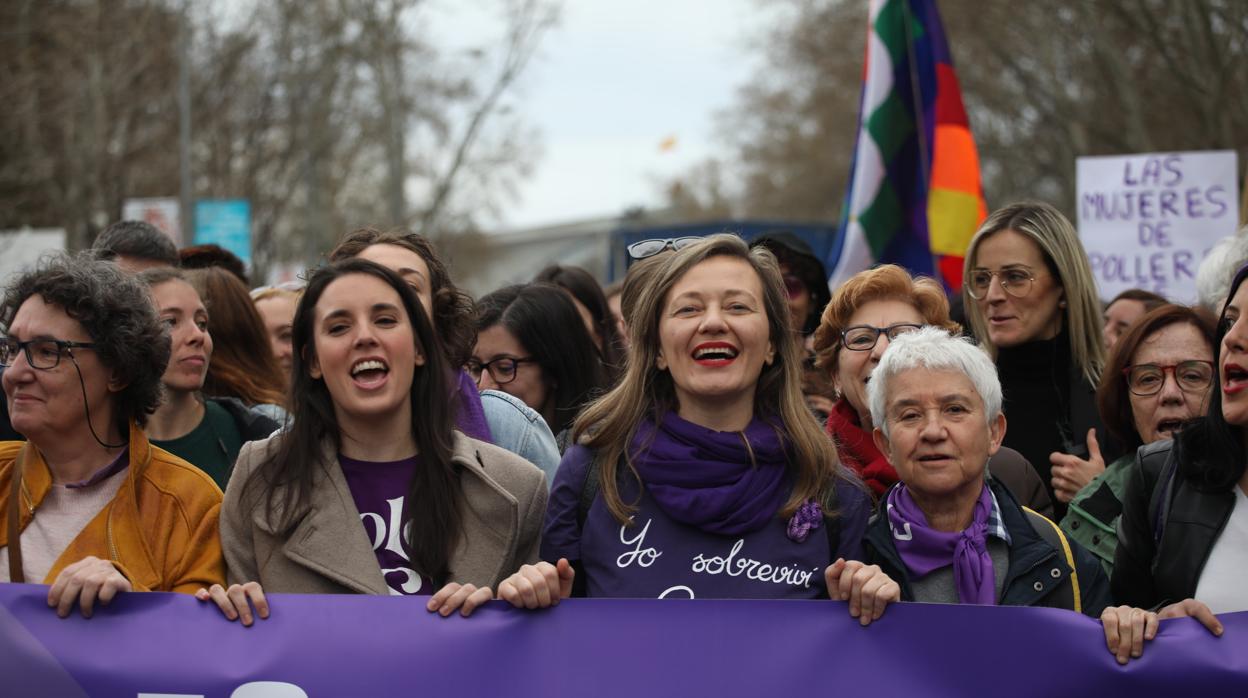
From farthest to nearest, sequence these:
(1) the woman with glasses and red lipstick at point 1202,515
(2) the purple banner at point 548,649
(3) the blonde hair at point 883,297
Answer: (3) the blonde hair at point 883,297, (1) the woman with glasses and red lipstick at point 1202,515, (2) the purple banner at point 548,649

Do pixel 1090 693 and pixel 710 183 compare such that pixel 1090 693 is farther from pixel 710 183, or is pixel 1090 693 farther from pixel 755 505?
pixel 710 183

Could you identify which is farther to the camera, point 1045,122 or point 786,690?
point 1045,122

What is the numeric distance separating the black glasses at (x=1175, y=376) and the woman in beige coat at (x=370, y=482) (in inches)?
75.1

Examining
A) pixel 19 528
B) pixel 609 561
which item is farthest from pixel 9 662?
pixel 609 561

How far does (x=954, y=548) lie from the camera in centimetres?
369

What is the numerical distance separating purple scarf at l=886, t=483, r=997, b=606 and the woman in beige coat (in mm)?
912

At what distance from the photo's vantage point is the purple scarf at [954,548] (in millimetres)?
3637

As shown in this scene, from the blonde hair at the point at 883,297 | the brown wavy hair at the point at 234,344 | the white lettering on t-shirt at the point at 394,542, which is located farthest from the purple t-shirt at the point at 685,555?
the brown wavy hair at the point at 234,344

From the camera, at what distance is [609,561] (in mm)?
3727

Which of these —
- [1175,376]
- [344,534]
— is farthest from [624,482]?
[1175,376]

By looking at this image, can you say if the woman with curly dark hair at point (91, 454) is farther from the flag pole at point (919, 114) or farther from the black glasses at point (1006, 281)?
the flag pole at point (919, 114)

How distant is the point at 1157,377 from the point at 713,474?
1703mm

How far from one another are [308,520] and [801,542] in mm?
1189

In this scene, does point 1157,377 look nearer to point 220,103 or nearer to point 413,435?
point 413,435
